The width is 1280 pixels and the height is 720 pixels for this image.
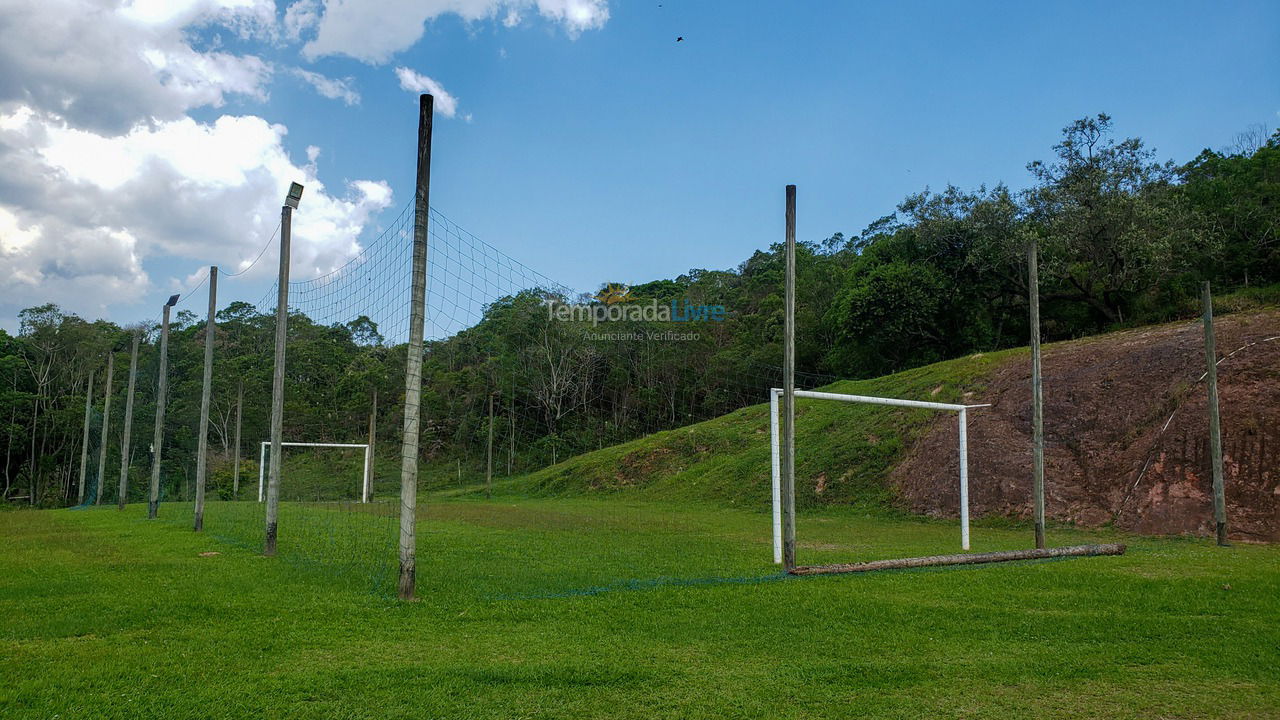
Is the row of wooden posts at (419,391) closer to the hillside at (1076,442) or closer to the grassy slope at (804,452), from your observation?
the hillside at (1076,442)

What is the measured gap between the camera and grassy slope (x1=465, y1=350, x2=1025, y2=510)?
24.8 m

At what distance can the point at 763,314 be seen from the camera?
161ft

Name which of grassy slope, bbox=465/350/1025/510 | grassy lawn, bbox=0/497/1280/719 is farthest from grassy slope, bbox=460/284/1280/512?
grassy lawn, bbox=0/497/1280/719

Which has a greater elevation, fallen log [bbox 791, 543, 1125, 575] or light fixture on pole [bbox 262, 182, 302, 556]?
light fixture on pole [bbox 262, 182, 302, 556]

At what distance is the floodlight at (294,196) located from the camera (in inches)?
503

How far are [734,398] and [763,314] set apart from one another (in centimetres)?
731

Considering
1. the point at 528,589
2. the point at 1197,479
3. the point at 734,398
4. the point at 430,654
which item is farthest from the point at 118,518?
the point at 734,398

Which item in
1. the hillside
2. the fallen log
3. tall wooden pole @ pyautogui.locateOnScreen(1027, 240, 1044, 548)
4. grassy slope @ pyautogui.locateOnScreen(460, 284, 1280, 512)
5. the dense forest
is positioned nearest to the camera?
the fallen log

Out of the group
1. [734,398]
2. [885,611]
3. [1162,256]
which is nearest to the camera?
[885,611]

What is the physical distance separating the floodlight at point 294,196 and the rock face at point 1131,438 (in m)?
17.5

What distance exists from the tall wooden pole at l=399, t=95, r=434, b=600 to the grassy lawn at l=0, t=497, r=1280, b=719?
0.54 meters

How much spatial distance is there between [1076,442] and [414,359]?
1870 cm

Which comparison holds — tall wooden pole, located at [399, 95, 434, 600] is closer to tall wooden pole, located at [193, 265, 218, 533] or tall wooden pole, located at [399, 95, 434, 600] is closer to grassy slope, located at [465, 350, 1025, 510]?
tall wooden pole, located at [193, 265, 218, 533]

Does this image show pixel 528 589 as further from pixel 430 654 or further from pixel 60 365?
pixel 60 365
